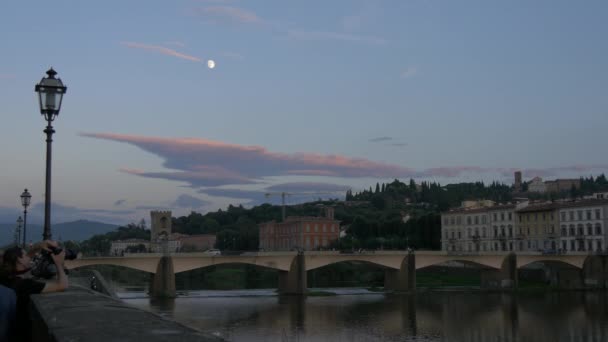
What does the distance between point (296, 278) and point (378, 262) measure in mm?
7658

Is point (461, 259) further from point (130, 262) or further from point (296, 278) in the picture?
point (130, 262)

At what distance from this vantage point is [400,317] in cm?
4294

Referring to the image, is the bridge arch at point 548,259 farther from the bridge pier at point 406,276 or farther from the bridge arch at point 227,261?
the bridge arch at point 227,261

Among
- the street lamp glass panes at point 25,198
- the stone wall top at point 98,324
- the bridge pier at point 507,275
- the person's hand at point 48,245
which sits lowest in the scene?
the bridge pier at point 507,275

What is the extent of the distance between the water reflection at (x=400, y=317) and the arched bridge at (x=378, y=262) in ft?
9.66

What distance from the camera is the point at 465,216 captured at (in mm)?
80750

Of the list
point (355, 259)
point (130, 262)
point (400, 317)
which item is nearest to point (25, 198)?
point (400, 317)

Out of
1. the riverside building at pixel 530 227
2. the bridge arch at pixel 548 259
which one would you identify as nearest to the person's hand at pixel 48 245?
the bridge arch at pixel 548 259

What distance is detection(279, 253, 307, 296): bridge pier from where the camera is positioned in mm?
56438

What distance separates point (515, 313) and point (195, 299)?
2440cm

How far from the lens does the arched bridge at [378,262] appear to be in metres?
53.3

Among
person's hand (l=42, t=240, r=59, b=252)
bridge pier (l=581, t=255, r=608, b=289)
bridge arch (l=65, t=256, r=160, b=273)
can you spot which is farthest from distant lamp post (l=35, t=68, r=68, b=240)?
bridge pier (l=581, t=255, r=608, b=289)

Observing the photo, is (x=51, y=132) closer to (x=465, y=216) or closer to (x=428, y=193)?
(x=465, y=216)

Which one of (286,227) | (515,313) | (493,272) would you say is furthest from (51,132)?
(286,227)
